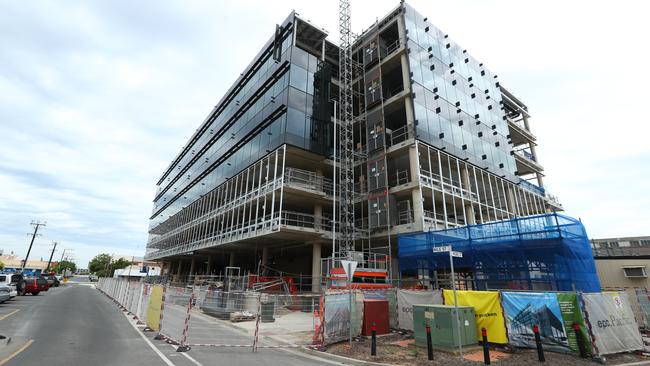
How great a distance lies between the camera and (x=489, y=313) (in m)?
10.3

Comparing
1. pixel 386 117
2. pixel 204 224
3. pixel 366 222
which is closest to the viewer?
pixel 366 222

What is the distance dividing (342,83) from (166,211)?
46170 millimetres

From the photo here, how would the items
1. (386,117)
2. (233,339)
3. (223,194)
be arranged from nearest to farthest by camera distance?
1. (233,339)
2. (386,117)
3. (223,194)

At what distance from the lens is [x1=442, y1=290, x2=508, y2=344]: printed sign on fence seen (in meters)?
10.0

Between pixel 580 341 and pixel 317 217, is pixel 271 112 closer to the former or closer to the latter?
pixel 317 217

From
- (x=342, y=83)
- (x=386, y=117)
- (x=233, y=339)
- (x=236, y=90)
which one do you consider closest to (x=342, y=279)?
(x=233, y=339)

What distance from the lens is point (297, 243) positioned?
28.7 meters

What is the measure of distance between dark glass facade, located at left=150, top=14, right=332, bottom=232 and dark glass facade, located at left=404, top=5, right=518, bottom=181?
8.48 m

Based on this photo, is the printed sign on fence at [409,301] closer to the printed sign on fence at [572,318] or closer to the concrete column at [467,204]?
the printed sign on fence at [572,318]

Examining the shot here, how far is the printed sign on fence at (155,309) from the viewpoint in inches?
486

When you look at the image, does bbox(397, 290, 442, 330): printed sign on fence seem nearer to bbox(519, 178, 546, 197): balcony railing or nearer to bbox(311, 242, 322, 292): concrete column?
bbox(311, 242, 322, 292): concrete column

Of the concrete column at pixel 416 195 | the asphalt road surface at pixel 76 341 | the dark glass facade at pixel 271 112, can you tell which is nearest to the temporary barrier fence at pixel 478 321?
the asphalt road surface at pixel 76 341

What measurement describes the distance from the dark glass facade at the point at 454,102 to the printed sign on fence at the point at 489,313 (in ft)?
54.5

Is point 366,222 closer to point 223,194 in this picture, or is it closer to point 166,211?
point 223,194
